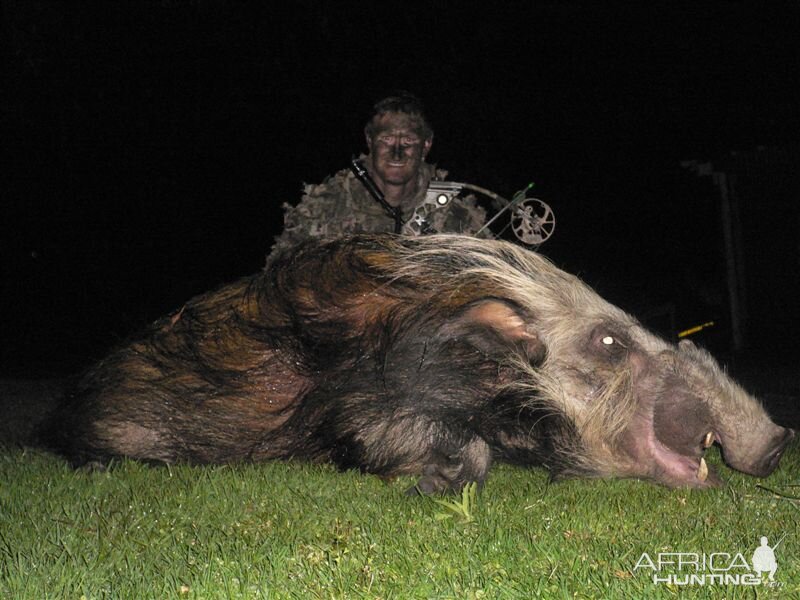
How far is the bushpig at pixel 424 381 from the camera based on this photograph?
450cm

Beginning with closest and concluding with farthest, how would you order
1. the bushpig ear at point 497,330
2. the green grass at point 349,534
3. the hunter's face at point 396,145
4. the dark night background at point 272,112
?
1. the green grass at point 349,534
2. the bushpig ear at point 497,330
3. the hunter's face at point 396,145
4. the dark night background at point 272,112

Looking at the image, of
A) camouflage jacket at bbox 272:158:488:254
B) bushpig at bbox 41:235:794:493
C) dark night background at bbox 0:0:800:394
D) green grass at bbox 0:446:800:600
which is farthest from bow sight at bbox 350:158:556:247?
dark night background at bbox 0:0:800:394

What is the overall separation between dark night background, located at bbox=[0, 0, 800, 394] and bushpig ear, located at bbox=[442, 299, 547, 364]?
43.0 feet

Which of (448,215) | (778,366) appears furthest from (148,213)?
(448,215)

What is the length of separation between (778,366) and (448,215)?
24.2 ft

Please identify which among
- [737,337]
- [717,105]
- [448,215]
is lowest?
[737,337]

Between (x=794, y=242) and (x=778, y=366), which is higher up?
(x=794, y=242)

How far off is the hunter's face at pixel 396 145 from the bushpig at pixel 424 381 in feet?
8.46

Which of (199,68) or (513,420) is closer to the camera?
(513,420)

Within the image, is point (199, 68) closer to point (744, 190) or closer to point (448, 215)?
point (744, 190)

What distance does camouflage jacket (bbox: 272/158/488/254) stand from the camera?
25.5ft

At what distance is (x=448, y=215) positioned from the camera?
7.88 metres

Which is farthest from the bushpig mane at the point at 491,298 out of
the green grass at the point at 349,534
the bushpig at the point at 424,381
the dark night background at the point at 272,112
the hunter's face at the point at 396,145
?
the dark night background at the point at 272,112

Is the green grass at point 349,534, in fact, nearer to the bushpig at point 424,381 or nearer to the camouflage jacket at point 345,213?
the bushpig at point 424,381
